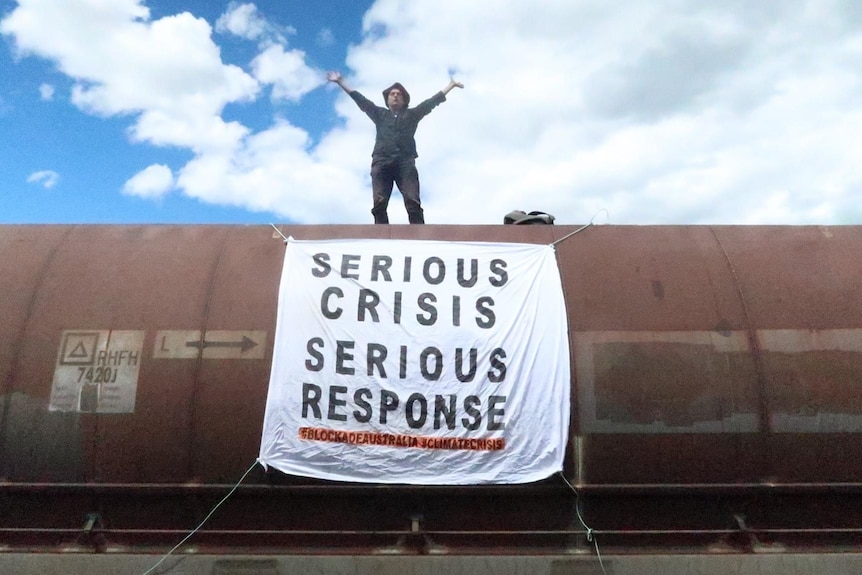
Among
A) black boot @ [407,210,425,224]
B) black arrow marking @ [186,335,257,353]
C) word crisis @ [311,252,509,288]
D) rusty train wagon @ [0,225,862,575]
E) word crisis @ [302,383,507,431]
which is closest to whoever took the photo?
rusty train wagon @ [0,225,862,575]

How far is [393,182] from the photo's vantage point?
22.3 feet

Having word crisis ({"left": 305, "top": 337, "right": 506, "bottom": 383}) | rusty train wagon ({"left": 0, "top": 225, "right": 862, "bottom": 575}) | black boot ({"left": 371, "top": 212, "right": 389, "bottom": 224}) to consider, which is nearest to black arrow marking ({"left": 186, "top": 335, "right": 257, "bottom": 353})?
rusty train wagon ({"left": 0, "top": 225, "right": 862, "bottom": 575})

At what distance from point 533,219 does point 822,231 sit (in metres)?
2.61

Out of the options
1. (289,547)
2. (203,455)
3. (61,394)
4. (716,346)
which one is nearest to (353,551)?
(289,547)

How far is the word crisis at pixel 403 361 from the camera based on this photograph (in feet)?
14.8

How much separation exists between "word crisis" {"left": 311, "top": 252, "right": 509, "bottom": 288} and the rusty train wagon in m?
0.71

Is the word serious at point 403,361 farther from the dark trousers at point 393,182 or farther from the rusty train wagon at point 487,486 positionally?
the dark trousers at point 393,182

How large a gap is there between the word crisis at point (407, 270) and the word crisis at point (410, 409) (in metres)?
0.96

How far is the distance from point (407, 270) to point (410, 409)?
1.16 meters

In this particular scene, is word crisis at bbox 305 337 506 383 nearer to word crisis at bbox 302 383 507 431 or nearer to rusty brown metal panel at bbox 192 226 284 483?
word crisis at bbox 302 383 507 431

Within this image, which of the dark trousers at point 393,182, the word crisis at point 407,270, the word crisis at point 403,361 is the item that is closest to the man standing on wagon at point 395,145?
the dark trousers at point 393,182

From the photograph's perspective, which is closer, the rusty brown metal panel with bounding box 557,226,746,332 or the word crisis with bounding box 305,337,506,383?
the word crisis with bounding box 305,337,506,383

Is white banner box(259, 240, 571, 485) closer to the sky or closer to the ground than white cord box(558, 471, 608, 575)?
closer to the sky

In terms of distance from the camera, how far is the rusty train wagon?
4.31 m
